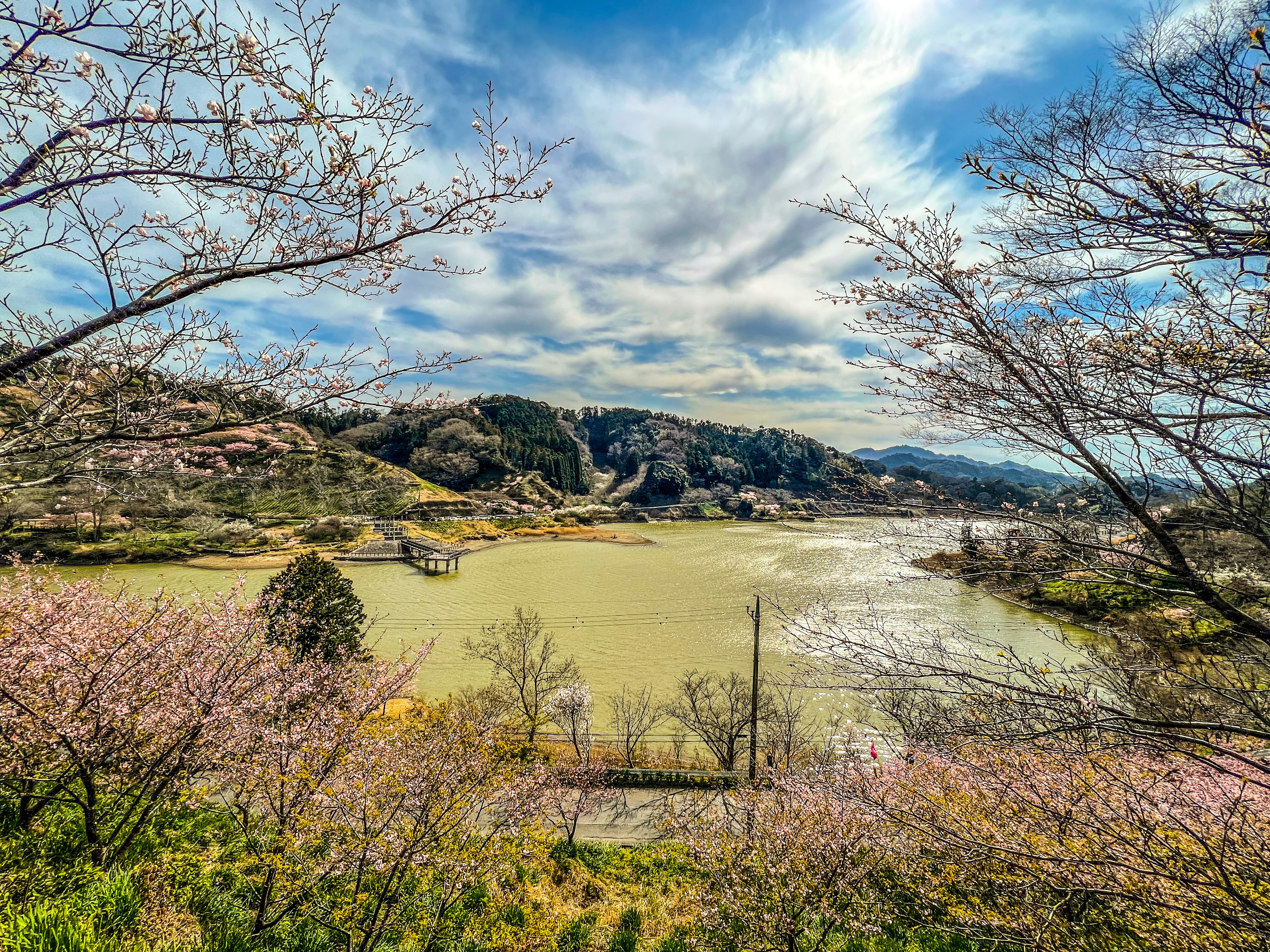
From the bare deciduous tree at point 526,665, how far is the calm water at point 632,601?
76 cm

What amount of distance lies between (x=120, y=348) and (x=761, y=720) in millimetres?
15026

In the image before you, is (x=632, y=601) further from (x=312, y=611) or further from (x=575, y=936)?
(x=575, y=936)

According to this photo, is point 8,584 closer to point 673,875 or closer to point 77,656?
point 77,656

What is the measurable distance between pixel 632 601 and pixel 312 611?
1567cm

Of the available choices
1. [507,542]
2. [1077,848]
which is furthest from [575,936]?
[507,542]

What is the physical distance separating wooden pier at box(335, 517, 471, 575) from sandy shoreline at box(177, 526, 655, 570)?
1015mm

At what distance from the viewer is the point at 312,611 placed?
11766mm

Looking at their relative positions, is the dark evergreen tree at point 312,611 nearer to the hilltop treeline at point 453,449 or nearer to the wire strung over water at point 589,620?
the wire strung over water at point 589,620

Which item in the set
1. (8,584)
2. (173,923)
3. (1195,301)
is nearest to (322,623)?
(8,584)

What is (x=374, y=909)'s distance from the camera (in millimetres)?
4148

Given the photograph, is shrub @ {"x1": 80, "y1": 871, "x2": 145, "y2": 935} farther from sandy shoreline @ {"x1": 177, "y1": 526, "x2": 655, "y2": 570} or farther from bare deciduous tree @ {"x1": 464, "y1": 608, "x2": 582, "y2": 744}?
sandy shoreline @ {"x1": 177, "y1": 526, "x2": 655, "y2": 570}

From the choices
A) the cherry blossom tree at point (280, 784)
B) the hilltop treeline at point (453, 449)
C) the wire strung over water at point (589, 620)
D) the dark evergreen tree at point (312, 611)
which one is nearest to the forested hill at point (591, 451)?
the hilltop treeline at point (453, 449)

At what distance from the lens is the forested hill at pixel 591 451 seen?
7362 centimetres

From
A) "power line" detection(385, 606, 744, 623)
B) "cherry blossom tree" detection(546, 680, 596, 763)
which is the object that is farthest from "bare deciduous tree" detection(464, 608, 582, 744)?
"power line" detection(385, 606, 744, 623)
